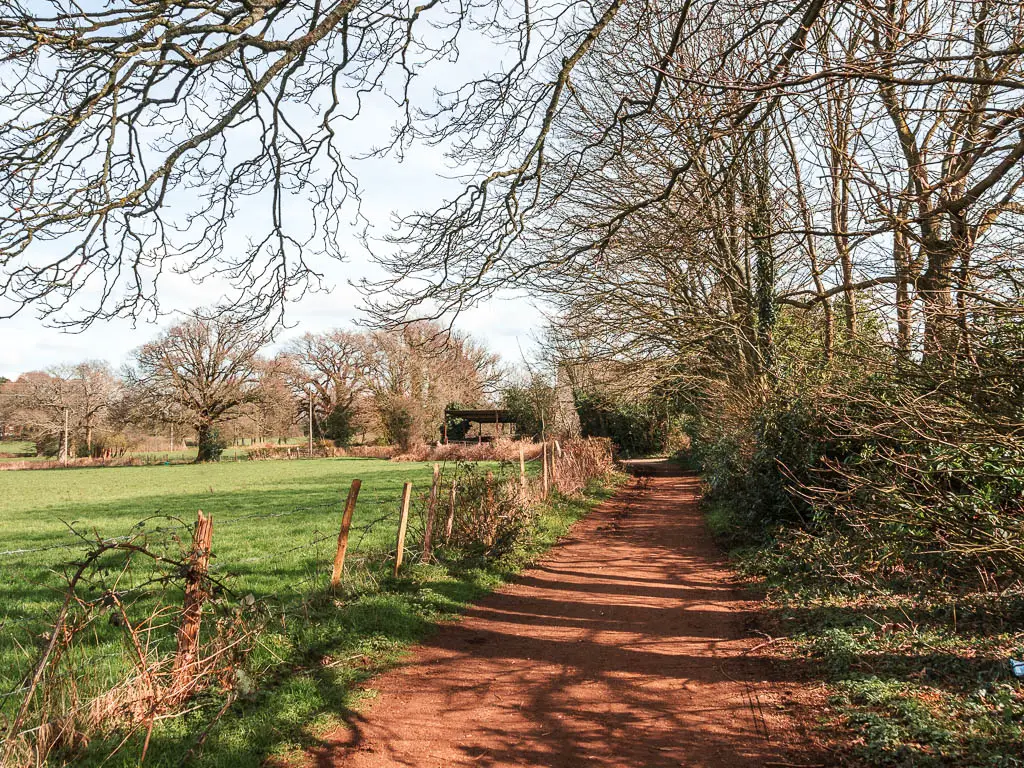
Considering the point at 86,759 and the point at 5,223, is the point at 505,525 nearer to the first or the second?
the point at 86,759

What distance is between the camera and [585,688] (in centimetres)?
522

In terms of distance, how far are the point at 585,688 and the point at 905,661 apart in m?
2.48

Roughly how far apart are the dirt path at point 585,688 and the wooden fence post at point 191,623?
118 cm

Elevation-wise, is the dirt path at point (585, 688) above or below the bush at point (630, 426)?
below

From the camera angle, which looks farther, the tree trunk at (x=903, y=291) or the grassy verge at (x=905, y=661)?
the tree trunk at (x=903, y=291)

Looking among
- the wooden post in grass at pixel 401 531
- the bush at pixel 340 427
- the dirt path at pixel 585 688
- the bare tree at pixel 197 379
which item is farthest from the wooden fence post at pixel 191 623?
the bush at pixel 340 427

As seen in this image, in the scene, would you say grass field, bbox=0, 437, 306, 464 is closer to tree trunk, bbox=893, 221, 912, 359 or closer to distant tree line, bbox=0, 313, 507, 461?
distant tree line, bbox=0, 313, 507, 461

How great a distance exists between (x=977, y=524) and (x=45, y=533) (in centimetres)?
1687

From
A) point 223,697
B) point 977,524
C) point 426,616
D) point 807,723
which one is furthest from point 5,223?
point 977,524

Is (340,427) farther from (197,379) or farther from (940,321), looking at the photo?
(940,321)

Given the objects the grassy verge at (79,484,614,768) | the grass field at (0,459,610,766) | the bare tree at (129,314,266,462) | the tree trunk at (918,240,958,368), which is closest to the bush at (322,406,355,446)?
the bare tree at (129,314,266,462)

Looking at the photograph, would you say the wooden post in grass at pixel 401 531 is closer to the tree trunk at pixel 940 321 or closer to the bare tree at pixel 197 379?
the tree trunk at pixel 940 321

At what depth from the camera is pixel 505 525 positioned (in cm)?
1044

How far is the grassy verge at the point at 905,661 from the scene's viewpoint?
3.92m
